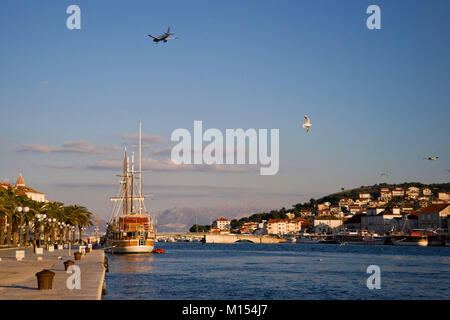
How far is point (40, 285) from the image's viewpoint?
26.6 metres

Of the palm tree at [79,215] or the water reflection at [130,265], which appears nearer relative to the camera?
the water reflection at [130,265]

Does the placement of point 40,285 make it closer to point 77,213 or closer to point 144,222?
point 144,222

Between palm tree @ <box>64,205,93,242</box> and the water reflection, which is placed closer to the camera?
the water reflection

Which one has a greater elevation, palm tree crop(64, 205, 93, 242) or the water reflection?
palm tree crop(64, 205, 93, 242)

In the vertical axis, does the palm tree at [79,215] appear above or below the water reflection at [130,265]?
above

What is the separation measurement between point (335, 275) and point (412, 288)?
547 inches

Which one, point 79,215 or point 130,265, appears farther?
point 79,215
